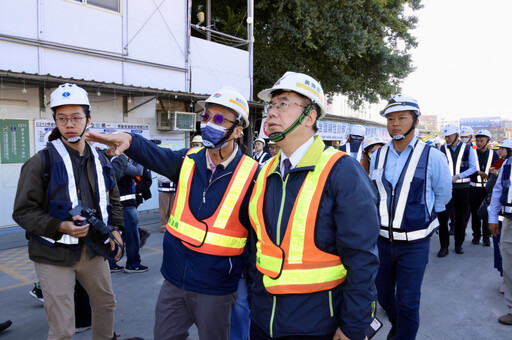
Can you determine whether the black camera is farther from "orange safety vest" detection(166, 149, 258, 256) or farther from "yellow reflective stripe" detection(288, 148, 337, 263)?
"yellow reflective stripe" detection(288, 148, 337, 263)

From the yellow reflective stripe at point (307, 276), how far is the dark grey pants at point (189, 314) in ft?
2.38

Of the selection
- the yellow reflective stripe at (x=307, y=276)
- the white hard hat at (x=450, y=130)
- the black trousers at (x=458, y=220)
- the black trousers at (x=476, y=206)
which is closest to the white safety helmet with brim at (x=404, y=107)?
the yellow reflective stripe at (x=307, y=276)

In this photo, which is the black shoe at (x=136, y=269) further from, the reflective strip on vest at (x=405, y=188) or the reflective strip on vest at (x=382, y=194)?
the reflective strip on vest at (x=405, y=188)

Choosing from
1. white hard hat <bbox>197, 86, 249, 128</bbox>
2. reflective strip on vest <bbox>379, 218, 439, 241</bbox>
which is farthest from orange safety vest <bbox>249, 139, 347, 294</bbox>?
reflective strip on vest <bbox>379, 218, 439, 241</bbox>

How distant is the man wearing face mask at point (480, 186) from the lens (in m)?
7.77

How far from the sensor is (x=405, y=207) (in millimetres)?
3426

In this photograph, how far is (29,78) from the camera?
7.47 m

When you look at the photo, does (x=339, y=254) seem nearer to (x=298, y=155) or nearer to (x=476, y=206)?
(x=298, y=155)

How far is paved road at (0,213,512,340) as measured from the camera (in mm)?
4066

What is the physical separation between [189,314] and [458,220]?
639 cm

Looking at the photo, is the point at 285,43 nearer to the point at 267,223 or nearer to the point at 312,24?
the point at 312,24

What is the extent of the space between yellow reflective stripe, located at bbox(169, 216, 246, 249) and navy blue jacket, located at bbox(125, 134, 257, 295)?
0.26ft

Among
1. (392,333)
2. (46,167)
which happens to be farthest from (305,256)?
(392,333)

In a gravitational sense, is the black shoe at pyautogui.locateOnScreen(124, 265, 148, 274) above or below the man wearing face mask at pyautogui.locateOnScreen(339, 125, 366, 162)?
below
